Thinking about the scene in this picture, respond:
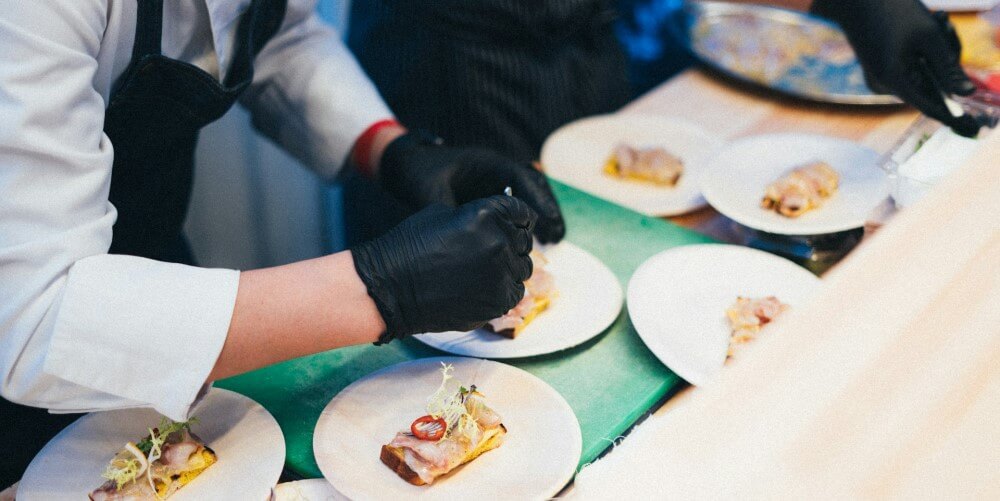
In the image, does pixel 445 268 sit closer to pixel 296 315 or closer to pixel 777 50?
pixel 296 315

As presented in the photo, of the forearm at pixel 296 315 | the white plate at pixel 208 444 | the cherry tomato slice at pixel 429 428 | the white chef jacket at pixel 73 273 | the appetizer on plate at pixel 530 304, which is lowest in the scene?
the appetizer on plate at pixel 530 304

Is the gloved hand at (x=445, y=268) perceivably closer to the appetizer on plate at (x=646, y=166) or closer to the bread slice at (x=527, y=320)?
the bread slice at (x=527, y=320)

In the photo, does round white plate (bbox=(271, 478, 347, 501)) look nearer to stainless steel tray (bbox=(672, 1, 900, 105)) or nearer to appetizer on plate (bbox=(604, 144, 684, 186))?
appetizer on plate (bbox=(604, 144, 684, 186))

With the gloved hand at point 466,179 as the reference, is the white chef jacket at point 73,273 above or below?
above

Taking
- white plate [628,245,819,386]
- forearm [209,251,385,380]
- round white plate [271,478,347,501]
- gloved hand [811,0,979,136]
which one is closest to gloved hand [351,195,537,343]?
forearm [209,251,385,380]

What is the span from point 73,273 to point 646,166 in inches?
58.1

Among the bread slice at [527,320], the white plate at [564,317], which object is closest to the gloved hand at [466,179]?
the white plate at [564,317]

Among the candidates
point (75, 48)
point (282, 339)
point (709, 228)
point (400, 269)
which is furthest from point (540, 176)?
point (75, 48)

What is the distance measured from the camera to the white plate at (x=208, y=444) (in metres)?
1.32

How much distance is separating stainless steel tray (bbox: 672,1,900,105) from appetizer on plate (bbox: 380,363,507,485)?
5.80 feet

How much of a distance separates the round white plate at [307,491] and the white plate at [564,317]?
1.26ft

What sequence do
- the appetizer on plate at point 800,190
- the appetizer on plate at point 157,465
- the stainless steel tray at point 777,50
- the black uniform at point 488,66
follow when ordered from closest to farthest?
the appetizer on plate at point 157,465
the appetizer on plate at point 800,190
the black uniform at point 488,66
the stainless steel tray at point 777,50

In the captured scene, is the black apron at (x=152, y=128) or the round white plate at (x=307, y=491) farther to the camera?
the black apron at (x=152, y=128)

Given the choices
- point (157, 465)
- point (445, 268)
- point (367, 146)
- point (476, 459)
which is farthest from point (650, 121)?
point (157, 465)
